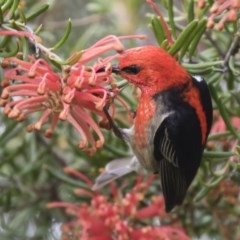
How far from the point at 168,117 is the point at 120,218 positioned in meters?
0.41

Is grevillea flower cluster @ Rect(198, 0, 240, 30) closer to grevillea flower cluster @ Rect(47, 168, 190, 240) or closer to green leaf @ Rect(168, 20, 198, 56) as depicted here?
green leaf @ Rect(168, 20, 198, 56)

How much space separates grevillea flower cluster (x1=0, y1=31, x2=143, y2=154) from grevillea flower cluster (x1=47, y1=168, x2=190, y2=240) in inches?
17.2

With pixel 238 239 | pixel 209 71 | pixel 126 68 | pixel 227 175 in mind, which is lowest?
pixel 238 239

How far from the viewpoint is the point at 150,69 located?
5.04 ft

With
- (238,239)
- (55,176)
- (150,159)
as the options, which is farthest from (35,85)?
(238,239)

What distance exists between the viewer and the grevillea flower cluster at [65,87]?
145 cm

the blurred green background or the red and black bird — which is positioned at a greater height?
the red and black bird

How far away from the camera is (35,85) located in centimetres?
149

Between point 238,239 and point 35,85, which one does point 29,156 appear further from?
point 35,85

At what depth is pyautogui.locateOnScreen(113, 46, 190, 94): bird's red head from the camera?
4.90 ft

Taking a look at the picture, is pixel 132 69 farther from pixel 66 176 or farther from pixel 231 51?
pixel 66 176

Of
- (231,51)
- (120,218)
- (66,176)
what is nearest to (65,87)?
(231,51)

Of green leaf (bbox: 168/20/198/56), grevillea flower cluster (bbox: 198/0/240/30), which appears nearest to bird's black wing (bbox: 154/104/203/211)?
green leaf (bbox: 168/20/198/56)

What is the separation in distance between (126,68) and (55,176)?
746 millimetres
